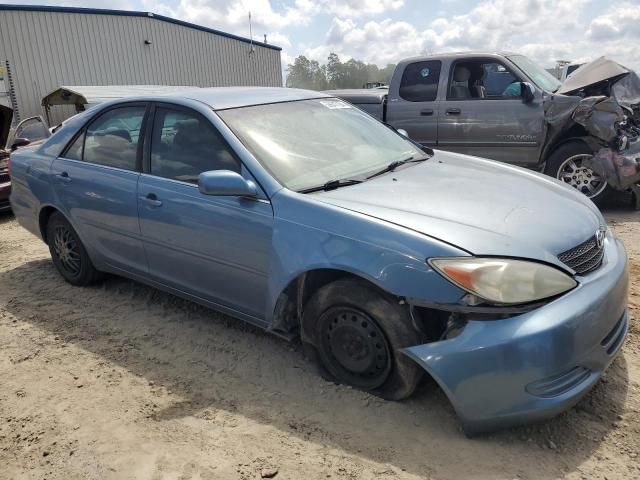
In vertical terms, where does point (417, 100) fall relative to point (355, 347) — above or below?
above

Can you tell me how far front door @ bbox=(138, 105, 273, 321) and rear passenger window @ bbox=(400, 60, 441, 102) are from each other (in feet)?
15.9

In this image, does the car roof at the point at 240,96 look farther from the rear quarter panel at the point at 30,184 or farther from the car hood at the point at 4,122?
the car hood at the point at 4,122

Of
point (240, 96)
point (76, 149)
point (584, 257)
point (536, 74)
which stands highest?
point (536, 74)

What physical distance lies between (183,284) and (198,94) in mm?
1303

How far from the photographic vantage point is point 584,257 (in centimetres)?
259

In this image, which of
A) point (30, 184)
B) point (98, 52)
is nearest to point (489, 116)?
point (30, 184)

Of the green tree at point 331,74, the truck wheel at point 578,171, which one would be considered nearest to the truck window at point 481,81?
the truck wheel at point 578,171

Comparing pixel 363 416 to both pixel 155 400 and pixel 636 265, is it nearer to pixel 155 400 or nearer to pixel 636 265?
pixel 155 400

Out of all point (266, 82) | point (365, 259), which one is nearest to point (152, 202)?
point (365, 259)

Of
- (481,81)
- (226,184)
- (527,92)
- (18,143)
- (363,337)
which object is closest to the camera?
(363,337)

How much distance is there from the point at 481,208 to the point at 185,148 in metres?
1.89

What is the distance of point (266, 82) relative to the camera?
27.6 metres

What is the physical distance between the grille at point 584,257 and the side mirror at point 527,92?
4.55m

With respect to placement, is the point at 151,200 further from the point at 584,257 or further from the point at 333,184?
the point at 584,257
